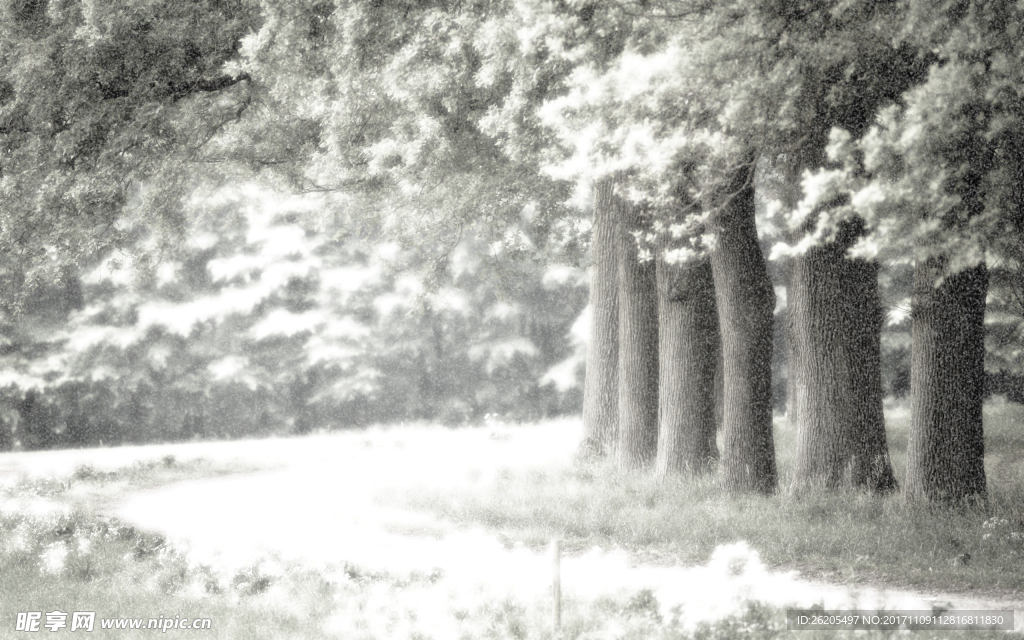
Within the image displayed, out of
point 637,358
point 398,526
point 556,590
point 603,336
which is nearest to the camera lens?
point 556,590

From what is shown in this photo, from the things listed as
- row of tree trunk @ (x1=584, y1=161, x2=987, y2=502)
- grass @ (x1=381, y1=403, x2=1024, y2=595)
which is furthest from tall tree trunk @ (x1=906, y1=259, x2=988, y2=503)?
grass @ (x1=381, y1=403, x2=1024, y2=595)

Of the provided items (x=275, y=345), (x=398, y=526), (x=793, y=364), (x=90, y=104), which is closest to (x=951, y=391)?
(x=793, y=364)

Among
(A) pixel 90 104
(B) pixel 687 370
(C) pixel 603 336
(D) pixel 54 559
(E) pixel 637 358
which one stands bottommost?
(D) pixel 54 559

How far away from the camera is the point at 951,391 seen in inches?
422

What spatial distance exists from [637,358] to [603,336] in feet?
4.56

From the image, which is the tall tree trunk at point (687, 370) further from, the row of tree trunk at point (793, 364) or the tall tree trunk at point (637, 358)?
the tall tree trunk at point (637, 358)

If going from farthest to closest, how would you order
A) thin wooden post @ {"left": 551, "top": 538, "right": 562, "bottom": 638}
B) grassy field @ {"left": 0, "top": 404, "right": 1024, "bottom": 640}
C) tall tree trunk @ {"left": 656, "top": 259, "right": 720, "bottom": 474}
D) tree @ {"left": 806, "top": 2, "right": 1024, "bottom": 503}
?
tall tree trunk @ {"left": 656, "top": 259, "right": 720, "bottom": 474}
grassy field @ {"left": 0, "top": 404, "right": 1024, "bottom": 640}
thin wooden post @ {"left": 551, "top": 538, "right": 562, "bottom": 638}
tree @ {"left": 806, "top": 2, "right": 1024, "bottom": 503}

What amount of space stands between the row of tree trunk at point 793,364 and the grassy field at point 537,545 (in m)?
0.60

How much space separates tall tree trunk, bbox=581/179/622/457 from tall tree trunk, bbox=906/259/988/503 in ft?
18.0

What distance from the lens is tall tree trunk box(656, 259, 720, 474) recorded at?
43.0ft

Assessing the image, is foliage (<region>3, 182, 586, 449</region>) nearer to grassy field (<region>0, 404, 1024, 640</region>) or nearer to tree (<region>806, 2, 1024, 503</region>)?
grassy field (<region>0, 404, 1024, 640</region>)

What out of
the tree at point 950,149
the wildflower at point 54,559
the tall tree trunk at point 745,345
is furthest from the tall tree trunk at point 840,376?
the wildflower at point 54,559

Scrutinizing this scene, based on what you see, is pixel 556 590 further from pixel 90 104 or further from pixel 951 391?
pixel 90 104

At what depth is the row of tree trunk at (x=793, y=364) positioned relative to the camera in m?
10.7
